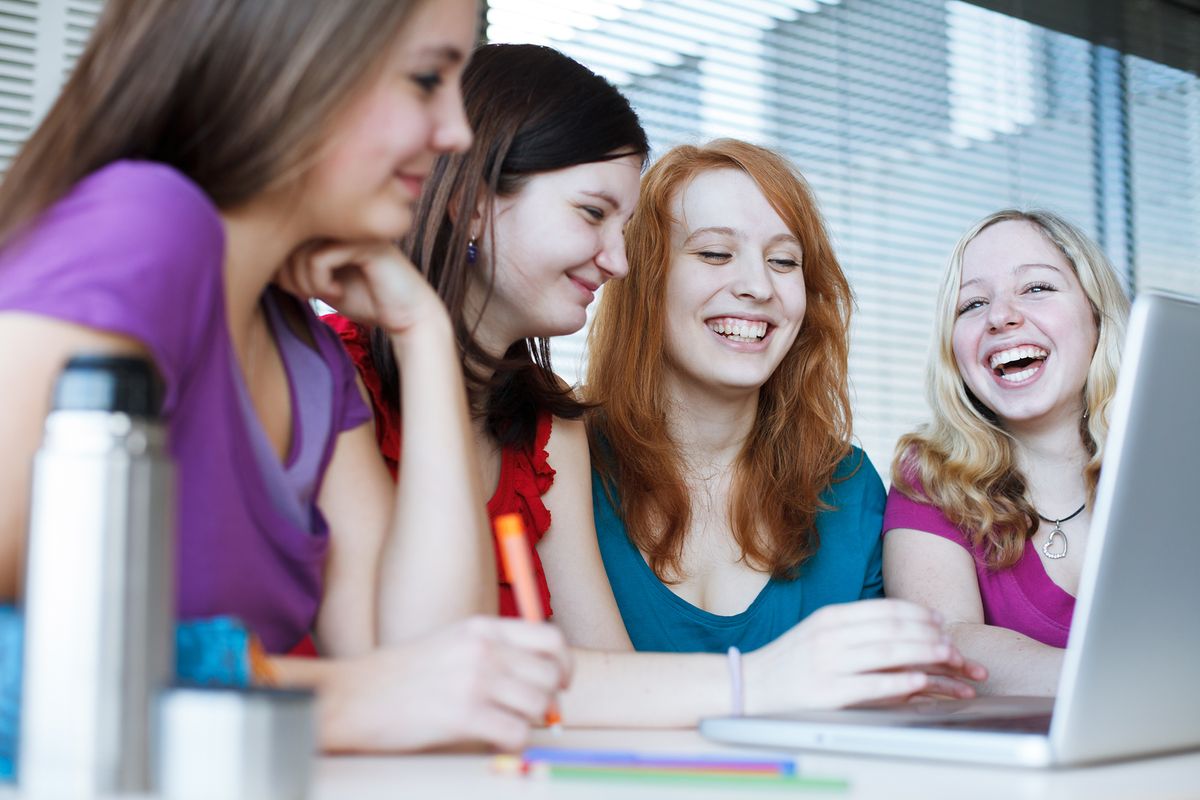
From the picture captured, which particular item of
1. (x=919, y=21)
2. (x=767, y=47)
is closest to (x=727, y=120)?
(x=767, y=47)

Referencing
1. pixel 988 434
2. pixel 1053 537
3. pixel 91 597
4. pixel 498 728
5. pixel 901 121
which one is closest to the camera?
pixel 91 597

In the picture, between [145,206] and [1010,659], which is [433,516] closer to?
[145,206]

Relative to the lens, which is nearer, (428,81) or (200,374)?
(200,374)

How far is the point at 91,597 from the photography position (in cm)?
55

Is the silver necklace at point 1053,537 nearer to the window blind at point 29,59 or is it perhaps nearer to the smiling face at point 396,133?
the smiling face at point 396,133

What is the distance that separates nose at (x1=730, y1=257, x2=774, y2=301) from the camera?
192 cm

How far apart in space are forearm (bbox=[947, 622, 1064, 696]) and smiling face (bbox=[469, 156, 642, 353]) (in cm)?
69

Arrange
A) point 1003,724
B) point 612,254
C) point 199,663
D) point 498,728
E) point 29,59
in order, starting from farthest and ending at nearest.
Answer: point 29,59 < point 612,254 < point 1003,724 < point 498,728 < point 199,663

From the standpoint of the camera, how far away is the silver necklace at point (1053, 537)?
1950 mm

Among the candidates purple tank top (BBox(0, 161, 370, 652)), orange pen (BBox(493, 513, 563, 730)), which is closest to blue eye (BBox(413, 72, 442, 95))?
purple tank top (BBox(0, 161, 370, 652))

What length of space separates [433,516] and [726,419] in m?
0.97

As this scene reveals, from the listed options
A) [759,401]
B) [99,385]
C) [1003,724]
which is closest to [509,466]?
[759,401]

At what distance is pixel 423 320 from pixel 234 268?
225 millimetres

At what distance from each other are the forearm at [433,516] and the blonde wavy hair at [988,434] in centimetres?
104
